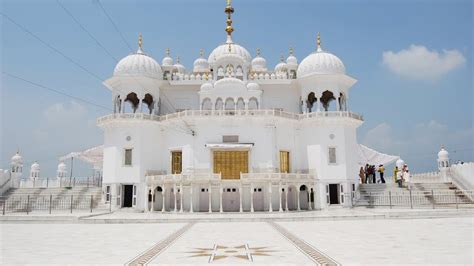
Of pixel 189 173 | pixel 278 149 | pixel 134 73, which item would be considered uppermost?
pixel 134 73

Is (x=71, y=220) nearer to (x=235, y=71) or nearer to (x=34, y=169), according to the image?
(x=235, y=71)

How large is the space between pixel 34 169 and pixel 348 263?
4192 cm

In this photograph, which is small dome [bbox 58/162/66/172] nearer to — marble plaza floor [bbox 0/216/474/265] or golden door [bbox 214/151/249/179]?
golden door [bbox 214/151/249/179]

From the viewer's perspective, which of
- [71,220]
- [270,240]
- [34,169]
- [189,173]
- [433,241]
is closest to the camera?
[433,241]

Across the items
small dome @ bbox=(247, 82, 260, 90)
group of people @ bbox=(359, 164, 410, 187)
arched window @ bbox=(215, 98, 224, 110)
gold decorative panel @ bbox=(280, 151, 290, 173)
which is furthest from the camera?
group of people @ bbox=(359, 164, 410, 187)

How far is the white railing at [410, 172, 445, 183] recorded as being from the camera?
32.4 metres

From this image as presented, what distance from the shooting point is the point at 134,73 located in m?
33.8

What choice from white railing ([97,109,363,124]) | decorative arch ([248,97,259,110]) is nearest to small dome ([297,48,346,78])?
white railing ([97,109,363,124])

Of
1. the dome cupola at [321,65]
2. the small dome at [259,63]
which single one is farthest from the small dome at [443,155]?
the small dome at [259,63]

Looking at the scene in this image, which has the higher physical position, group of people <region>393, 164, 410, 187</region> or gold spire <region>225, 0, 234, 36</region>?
gold spire <region>225, 0, 234, 36</region>

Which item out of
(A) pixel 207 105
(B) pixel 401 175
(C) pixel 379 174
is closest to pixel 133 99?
(A) pixel 207 105

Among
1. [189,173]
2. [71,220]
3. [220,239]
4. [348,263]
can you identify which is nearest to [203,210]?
[189,173]

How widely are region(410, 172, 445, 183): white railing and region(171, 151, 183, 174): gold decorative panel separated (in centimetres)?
2185

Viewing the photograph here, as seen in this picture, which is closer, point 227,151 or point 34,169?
point 227,151
